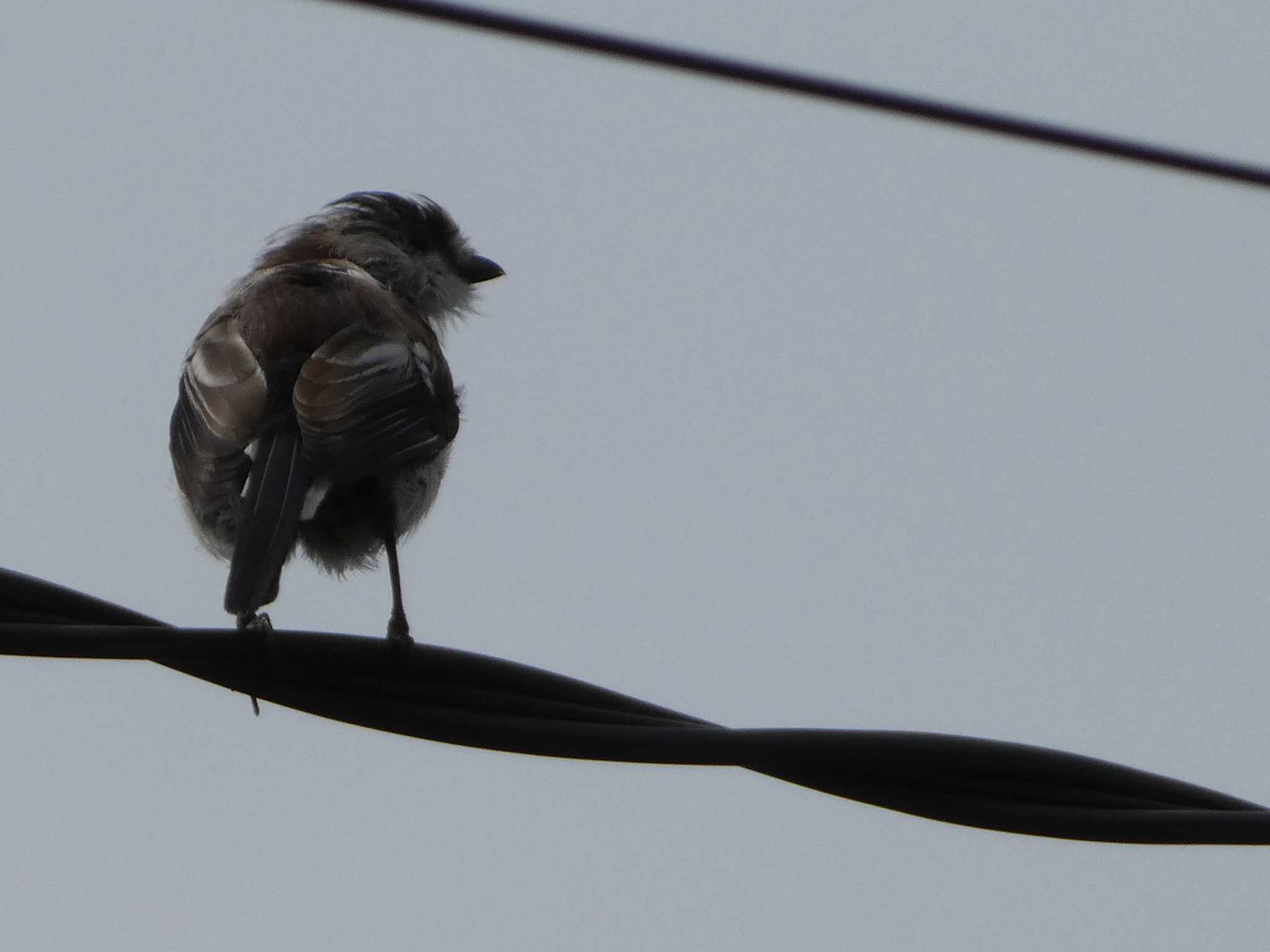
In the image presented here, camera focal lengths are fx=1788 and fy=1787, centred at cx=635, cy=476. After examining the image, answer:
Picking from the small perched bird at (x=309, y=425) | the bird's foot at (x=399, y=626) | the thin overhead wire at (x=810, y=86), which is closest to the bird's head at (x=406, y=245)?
the small perched bird at (x=309, y=425)

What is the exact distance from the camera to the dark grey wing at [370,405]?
521 cm

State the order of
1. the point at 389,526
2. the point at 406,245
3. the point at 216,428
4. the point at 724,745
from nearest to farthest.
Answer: the point at 724,745, the point at 216,428, the point at 389,526, the point at 406,245

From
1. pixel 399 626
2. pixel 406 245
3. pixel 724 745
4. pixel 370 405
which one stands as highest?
pixel 406 245

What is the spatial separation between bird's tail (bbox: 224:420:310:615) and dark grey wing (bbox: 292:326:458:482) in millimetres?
60

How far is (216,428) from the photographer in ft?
17.5

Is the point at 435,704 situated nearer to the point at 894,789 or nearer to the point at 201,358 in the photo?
the point at 894,789

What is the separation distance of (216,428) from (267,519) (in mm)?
685

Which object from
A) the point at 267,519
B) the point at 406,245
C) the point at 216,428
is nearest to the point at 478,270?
the point at 406,245

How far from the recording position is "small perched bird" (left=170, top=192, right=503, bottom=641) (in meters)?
5.00

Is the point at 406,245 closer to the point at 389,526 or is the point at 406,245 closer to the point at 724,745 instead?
the point at 389,526

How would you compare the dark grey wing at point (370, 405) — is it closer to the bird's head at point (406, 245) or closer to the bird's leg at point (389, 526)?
the bird's leg at point (389, 526)

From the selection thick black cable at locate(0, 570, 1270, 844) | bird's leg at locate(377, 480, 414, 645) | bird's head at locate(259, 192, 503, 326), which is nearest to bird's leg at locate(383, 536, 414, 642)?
bird's leg at locate(377, 480, 414, 645)

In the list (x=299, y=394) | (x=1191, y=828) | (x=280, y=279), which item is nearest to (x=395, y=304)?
(x=280, y=279)

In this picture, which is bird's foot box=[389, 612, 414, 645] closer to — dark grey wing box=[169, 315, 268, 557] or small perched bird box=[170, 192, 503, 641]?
small perched bird box=[170, 192, 503, 641]
